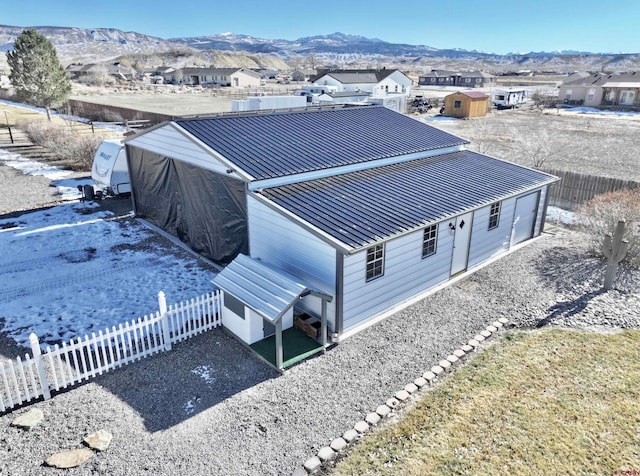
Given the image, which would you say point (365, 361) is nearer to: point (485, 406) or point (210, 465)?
point (485, 406)

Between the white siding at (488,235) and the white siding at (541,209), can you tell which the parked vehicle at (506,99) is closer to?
the white siding at (541,209)

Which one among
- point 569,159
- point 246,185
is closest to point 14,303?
point 246,185

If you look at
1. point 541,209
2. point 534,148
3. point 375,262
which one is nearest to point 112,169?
point 375,262

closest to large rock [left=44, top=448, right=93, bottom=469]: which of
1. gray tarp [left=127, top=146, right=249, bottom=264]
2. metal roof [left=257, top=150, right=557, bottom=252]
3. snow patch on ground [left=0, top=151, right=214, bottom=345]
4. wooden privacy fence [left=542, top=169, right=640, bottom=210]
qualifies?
snow patch on ground [left=0, top=151, right=214, bottom=345]

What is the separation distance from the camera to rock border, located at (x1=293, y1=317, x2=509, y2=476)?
23.3ft

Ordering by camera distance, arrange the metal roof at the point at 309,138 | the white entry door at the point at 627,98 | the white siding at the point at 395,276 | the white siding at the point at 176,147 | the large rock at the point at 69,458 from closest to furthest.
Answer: the large rock at the point at 69,458 → the white siding at the point at 395,276 → the metal roof at the point at 309,138 → the white siding at the point at 176,147 → the white entry door at the point at 627,98

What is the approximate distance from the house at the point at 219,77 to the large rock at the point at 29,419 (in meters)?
108

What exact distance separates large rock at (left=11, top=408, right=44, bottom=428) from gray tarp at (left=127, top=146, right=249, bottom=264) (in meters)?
6.45

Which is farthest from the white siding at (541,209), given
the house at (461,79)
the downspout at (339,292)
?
the house at (461,79)

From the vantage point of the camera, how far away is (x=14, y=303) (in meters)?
11.8

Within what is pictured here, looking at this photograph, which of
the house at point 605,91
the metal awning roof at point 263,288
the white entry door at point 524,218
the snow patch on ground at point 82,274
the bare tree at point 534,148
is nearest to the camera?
the metal awning roof at point 263,288

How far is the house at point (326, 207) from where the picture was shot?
401 inches

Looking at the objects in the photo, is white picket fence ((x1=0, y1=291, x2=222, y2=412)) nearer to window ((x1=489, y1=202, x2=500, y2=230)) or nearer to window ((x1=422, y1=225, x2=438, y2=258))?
window ((x1=422, y1=225, x2=438, y2=258))

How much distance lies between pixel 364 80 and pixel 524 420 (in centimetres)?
6754
